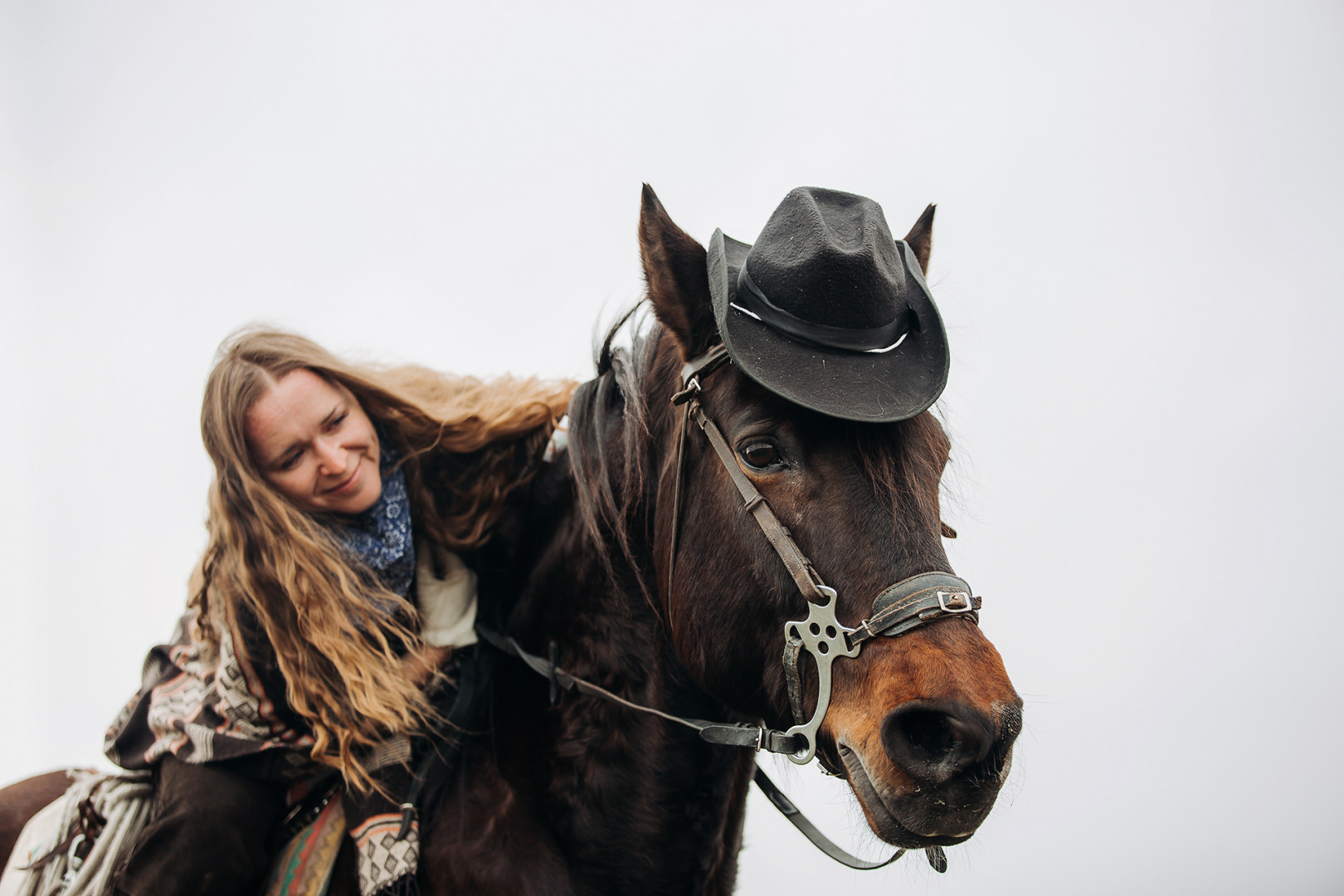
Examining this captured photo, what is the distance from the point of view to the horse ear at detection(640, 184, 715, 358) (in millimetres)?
1310

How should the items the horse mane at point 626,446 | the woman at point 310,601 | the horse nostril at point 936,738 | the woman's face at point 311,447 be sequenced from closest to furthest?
1. the horse nostril at point 936,738
2. the horse mane at point 626,446
3. the woman at point 310,601
4. the woman's face at point 311,447

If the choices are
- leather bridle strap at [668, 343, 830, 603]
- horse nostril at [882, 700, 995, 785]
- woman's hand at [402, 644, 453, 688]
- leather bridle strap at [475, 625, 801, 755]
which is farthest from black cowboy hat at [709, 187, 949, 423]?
woman's hand at [402, 644, 453, 688]

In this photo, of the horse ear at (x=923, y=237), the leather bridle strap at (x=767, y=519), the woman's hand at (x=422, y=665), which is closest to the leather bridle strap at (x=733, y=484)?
the leather bridle strap at (x=767, y=519)

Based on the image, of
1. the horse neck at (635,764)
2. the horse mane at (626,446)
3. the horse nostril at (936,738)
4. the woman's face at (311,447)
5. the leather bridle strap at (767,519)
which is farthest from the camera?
the woman's face at (311,447)

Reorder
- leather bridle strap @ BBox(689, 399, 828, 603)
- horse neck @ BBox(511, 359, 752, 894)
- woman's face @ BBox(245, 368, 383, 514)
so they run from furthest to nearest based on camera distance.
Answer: woman's face @ BBox(245, 368, 383, 514) < horse neck @ BBox(511, 359, 752, 894) < leather bridle strap @ BBox(689, 399, 828, 603)

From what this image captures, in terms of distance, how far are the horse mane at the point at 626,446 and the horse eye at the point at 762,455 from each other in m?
0.10

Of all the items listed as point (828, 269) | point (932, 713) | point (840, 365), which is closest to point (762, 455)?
point (840, 365)

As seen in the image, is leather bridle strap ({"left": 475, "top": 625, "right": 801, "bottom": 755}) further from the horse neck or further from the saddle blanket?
the saddle blanket

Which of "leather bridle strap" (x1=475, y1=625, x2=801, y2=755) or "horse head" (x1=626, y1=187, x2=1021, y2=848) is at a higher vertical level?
"horse head" (x1=626, y1=187, x2=1021, y2=848)

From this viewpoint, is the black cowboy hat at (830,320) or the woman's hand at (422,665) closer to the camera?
the black cowboy hat at (830,320)

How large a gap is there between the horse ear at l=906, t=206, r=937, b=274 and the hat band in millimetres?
333

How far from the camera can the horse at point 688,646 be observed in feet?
3.27

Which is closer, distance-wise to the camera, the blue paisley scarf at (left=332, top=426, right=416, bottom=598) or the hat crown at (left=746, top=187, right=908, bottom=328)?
the hat crown at (left=746, top=187, right=908, bottom=328)

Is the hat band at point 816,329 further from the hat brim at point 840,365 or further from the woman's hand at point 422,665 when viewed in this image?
the woman's hand at point 422,665
